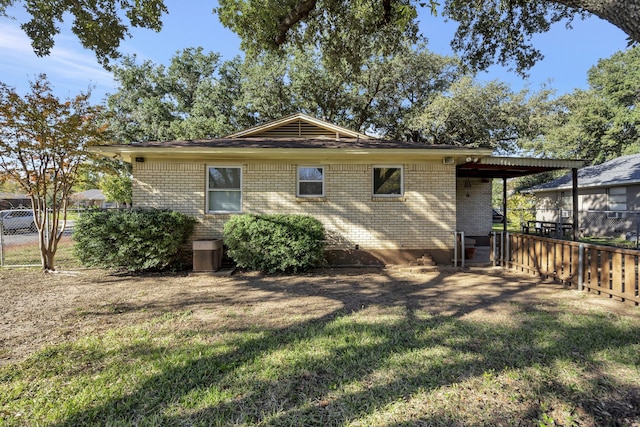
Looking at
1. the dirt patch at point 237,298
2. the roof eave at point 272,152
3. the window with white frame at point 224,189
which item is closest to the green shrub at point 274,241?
the dirt patch at point 237,298

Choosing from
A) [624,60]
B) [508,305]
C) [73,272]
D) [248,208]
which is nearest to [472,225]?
[508,305]

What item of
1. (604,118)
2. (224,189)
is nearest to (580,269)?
(224,189)

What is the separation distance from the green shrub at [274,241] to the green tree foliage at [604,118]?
25.0m

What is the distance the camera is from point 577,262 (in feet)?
20.2

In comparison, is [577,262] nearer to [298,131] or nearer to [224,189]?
[224,189]

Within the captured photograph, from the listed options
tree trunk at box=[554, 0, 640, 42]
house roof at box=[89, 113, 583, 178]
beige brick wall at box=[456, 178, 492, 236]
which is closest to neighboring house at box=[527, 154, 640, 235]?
beige brick wall at box=[456, 178, 492, 236]

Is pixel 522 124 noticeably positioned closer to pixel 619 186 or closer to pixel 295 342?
pixel 619 186

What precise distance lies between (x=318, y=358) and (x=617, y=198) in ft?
67.0

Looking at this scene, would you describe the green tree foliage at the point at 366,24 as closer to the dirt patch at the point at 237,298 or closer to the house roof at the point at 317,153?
the house roof at the point at 317,153

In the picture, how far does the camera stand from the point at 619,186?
1598 centimetres

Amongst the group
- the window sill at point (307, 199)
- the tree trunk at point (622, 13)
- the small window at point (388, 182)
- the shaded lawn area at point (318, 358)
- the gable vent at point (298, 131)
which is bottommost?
the shaded lawn area at point (318, 358)

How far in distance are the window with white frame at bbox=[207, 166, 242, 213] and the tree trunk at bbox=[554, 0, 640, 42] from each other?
24.7 feet

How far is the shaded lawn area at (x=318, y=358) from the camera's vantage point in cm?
254

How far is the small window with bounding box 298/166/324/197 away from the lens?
872cm
